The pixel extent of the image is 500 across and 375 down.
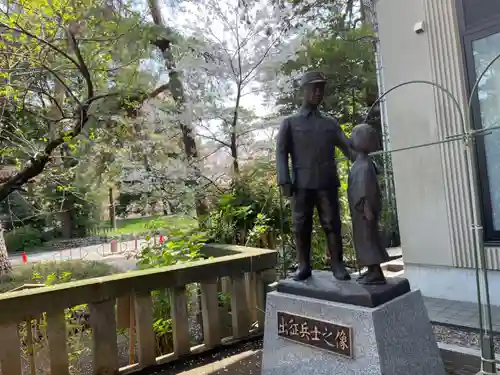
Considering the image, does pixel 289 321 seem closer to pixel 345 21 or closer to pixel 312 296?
pixel 312 296

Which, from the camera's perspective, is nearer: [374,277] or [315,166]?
[374,277]

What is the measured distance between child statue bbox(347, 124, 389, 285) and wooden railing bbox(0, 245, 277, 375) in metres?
1.54

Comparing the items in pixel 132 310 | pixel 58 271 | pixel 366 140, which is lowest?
pixel 58 271

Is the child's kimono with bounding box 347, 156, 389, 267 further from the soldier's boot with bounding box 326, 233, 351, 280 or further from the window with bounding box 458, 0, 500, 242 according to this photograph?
the window with bounding box 458, 0, 500, 242

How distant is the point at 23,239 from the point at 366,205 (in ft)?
63.0

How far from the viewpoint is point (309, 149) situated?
2.59m

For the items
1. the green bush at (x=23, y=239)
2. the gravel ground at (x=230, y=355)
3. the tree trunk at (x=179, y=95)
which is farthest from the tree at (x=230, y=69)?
the green bush at (x=23, y=239)

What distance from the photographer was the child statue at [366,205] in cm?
229

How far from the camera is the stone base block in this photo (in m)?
2.12

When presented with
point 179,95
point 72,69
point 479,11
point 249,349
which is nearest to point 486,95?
point 479,11

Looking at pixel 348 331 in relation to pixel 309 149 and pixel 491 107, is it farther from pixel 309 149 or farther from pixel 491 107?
pixel 491 107

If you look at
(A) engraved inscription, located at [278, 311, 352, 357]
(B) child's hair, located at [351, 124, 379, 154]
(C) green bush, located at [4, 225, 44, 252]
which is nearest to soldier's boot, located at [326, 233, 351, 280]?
(A) engraved inscription, located at [278, 311, 352, 357]

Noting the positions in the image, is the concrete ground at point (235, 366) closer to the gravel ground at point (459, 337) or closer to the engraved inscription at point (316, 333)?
the engraved inscription at point (316, 333)

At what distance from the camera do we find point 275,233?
5.34 meters
